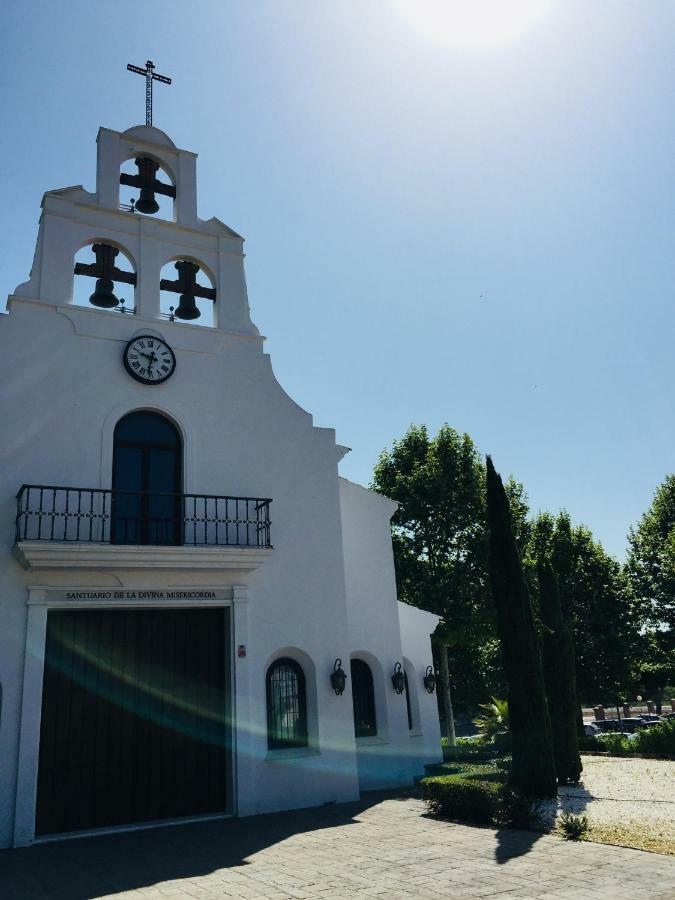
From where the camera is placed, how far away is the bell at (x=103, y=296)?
1409 cm

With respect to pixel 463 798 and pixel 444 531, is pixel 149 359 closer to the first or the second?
pixel 463 798

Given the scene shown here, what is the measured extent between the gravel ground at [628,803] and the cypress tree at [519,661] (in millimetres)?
716

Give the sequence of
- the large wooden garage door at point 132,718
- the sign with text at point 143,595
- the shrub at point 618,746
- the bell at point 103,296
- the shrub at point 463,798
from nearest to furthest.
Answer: the shrub at point 463,798, the large wooden garage door at point 132,718, the sign with text at point 143,595, the bell at point 103,296, the shrub at point 618,746

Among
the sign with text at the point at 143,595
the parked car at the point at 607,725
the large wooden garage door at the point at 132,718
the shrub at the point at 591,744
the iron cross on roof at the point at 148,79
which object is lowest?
→ the parked car at the point at 607,725

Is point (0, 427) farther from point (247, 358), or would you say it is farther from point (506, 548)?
point (506, 548)

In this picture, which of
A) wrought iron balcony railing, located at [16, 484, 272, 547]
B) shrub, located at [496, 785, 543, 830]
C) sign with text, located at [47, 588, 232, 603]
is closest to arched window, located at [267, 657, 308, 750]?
sign with text, located at [47, 588, 232, 603]

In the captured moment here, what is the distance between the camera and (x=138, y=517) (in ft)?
42.5

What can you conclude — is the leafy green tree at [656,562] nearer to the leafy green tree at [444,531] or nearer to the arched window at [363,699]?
the leafy green tree at [444,531]

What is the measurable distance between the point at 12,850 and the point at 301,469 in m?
8.47

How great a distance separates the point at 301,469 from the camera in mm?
14898

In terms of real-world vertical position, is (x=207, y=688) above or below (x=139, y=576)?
below

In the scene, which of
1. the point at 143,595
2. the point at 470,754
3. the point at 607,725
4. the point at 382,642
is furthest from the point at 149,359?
the point at 607,725

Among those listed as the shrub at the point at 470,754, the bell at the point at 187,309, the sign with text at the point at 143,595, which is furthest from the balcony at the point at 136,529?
the shrub at the point at 470,754

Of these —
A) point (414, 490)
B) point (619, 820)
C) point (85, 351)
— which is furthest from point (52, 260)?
point (414, 490)
